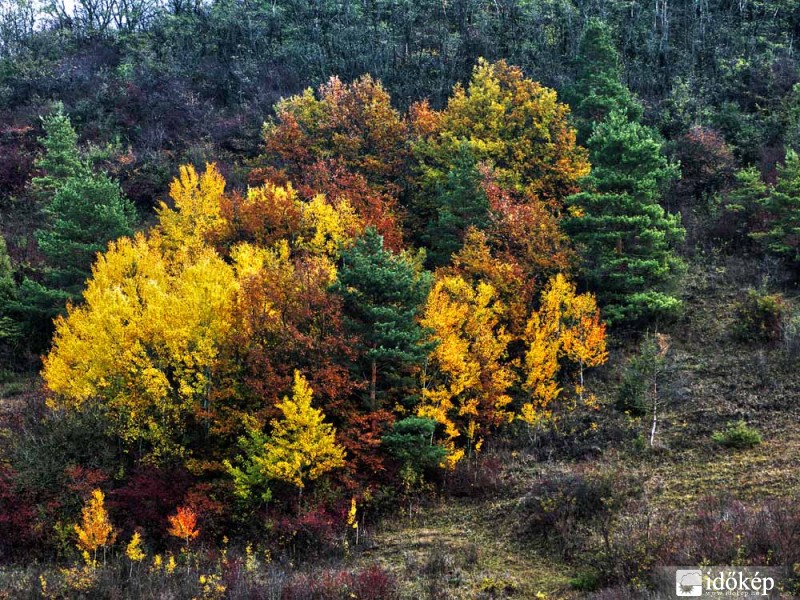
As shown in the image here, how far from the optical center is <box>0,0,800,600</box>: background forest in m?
23.9

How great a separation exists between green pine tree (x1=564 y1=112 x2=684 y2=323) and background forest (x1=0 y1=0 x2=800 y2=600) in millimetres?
162

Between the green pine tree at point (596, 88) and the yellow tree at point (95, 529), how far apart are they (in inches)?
1347

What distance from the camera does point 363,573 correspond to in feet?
70.7

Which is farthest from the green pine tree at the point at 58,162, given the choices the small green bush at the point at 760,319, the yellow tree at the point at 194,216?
the small green bush at the point at 760,319

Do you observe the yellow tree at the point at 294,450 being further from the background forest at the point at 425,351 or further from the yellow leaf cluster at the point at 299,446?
the background forest at the point at 425,351

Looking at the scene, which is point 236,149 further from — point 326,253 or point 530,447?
point 530,447

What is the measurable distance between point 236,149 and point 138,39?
2265 centimetres

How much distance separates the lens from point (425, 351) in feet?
97.1

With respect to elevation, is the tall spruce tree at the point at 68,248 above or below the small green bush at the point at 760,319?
above

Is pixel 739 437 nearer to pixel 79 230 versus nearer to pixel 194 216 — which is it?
pixel 194 216

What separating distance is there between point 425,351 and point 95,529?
1335 cm

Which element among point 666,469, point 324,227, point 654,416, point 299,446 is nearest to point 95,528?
point 299,446

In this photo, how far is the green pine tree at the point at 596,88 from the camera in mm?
45812

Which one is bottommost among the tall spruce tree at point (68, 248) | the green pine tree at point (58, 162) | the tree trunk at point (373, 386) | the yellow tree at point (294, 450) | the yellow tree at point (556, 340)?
the yellow tree at point (294, 450)
